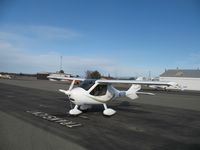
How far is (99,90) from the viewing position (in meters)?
12.6

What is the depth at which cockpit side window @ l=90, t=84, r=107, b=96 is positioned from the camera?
12.3m

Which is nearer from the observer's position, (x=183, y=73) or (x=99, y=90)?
(x=99, y=90)

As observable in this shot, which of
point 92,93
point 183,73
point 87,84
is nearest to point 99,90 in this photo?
point 92,93

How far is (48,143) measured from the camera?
21.5ft

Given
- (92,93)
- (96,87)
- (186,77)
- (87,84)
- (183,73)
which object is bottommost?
(92,93)

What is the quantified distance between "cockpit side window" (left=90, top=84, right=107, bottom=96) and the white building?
173ft

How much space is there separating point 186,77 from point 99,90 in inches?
2321

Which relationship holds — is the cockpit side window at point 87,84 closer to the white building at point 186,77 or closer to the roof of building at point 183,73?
the white building at point 186,77

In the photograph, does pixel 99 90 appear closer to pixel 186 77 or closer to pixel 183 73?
pixel 186 77

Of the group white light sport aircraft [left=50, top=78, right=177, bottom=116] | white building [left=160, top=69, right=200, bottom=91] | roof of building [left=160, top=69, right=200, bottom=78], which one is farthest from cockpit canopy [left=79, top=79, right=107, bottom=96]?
roof of building [left=160, top=69, right=200, bottom=78]

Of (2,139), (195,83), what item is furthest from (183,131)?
(195,83)

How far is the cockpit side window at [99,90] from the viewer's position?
1226cm

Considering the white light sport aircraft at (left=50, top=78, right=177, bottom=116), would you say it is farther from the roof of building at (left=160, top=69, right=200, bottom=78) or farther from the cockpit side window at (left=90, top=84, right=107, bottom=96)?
the roof of building at (left=160, top=69, right=200, bottom=78)

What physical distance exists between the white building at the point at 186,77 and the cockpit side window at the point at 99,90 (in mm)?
52582
